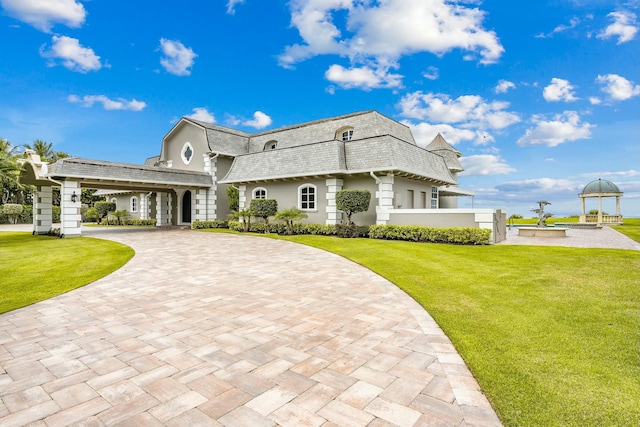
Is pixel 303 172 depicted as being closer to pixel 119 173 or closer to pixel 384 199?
pixel 384 199

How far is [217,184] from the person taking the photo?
22844mm

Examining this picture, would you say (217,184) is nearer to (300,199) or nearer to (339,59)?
(300,199)

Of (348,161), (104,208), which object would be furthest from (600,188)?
(104,208)

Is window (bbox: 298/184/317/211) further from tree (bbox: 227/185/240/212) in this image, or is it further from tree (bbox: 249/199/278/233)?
tree (bbox: 227/185/240/212)

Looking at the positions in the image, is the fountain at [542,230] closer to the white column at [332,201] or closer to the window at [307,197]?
the white column at [332,201]

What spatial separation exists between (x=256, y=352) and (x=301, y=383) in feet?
2.79

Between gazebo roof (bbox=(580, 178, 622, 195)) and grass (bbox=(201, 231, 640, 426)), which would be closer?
grass (bbox=(201, 231, 640, 426))

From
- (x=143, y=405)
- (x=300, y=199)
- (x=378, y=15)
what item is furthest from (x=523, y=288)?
(x=300, y=199)

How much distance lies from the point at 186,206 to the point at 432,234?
64.7 feet

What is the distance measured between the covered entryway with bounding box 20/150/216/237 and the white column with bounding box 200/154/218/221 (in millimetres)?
68

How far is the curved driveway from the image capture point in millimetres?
2486

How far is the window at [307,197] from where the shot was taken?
18.0m

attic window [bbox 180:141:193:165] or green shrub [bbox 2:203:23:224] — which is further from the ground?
attic window [bbox 180:141:193:165]

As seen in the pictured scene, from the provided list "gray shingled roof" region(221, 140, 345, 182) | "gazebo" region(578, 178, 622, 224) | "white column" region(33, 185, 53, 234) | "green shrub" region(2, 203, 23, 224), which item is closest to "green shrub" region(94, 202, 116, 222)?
"green shrub" region(2, 203, 23, 224)
